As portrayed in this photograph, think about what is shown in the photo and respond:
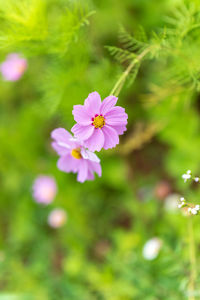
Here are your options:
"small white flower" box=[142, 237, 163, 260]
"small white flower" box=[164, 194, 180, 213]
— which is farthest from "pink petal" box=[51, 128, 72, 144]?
"small white flower" box=[164, 194, 180, 213]

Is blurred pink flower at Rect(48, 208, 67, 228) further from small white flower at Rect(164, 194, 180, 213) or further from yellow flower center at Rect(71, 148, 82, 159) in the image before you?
yellow flower center at Rect(71, 148, 82, 159)

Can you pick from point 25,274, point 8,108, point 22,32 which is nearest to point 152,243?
point 25,274

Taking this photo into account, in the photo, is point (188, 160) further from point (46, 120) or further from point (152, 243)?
point (46, 120)

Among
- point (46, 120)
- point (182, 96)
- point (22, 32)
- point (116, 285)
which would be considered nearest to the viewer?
point (22, 32)

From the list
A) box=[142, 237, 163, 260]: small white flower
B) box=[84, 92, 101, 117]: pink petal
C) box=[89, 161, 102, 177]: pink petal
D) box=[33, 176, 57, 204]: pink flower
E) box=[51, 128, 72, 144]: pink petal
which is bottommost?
box=[89, 161, 102, 177]: pink petal

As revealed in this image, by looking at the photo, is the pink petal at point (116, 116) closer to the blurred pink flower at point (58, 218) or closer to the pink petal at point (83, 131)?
the pink petal at point (83, 131)

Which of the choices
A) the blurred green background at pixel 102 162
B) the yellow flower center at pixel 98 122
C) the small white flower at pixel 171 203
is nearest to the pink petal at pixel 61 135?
the yellow flower center at pixel 98 122
